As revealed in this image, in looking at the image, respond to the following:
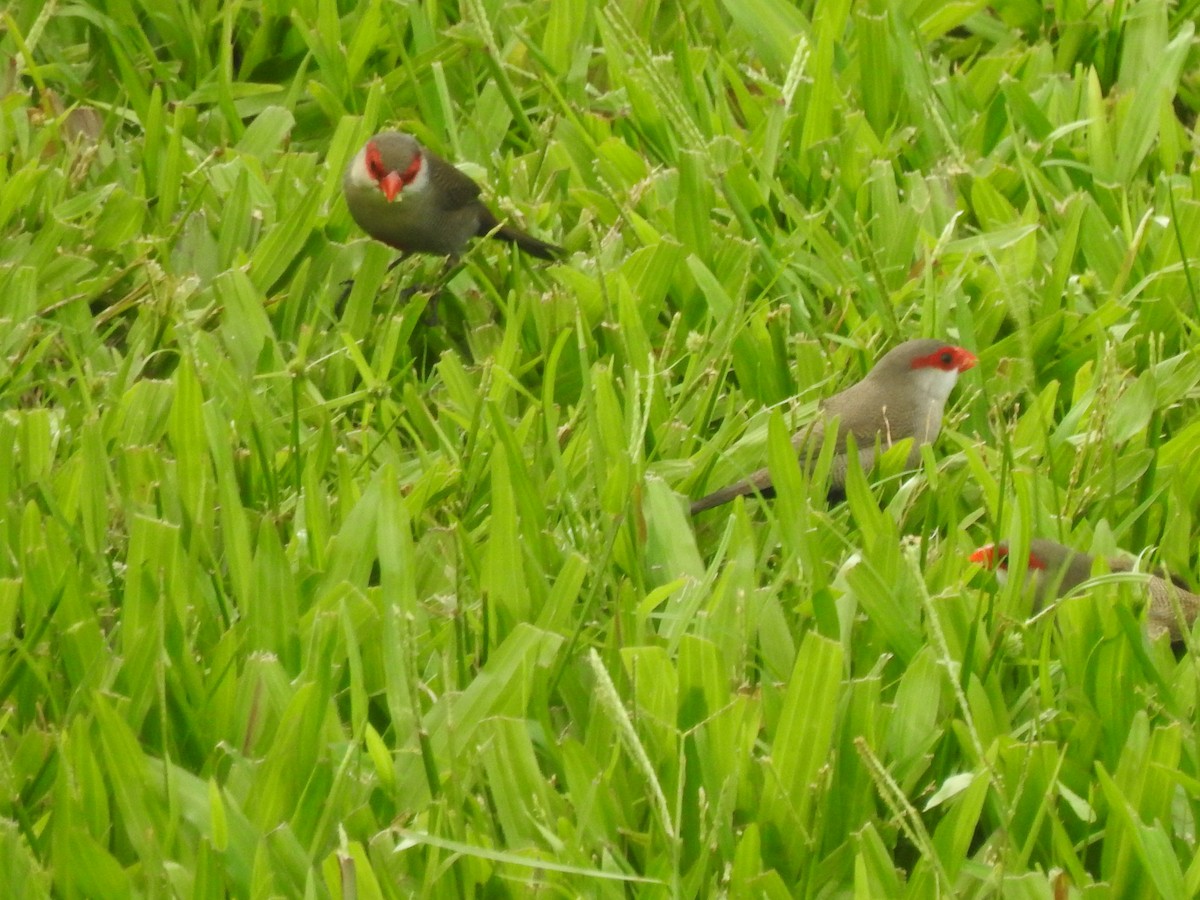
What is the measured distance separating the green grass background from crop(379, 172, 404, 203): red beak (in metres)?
0.21

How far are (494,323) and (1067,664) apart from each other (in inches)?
75.6

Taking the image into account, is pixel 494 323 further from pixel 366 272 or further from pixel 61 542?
pixel 61 542

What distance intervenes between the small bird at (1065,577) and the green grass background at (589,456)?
0.23 ft

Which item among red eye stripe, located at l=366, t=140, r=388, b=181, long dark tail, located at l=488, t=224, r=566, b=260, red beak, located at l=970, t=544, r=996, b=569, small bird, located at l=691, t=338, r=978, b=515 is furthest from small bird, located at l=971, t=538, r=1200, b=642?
red eye stripe, located at l=366, t=140, r=388, b=181

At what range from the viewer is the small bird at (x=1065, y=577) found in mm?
3365

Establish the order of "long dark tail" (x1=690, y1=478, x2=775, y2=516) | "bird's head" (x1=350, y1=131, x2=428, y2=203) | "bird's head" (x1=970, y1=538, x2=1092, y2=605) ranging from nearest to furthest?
"bird's head" (x1=970, y1=538, x2=1092, y2=605) → "long dark tail" (x1=690, y1=478, x2=775, y2=516) → "bird's head" (x1=350, y1=131, x2=428, y2=203)

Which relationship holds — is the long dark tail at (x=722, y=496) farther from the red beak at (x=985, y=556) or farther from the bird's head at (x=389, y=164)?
the bird's head at (x=389, y=164)

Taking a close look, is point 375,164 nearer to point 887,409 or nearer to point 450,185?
point 450,185

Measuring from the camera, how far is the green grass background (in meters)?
2.81

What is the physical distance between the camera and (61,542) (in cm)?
332

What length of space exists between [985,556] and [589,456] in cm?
80

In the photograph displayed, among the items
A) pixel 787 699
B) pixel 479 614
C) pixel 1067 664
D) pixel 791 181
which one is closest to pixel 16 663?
pixel 479 614

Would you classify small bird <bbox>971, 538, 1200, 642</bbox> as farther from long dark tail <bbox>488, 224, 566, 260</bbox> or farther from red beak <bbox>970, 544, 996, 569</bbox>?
long dark tail <bbox>488, 224, 566, 260</bbox>

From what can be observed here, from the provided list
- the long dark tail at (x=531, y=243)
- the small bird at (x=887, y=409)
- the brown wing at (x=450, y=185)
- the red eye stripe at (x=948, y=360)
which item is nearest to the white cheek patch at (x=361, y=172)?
the brown wing at (x=450, y=185)
